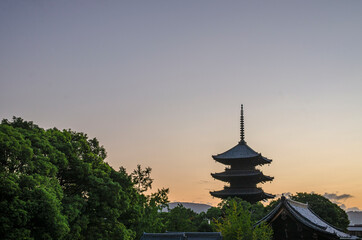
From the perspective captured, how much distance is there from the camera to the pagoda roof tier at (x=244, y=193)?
55650 mm

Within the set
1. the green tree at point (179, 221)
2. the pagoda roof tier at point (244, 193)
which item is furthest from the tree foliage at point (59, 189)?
the pagoda roof tier at point (244, 193)

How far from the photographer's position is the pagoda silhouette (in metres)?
56.4

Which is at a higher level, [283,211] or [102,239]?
[283,211]

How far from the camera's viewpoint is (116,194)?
2716 cm

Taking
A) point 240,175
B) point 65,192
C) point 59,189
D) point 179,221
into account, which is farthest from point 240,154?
point 59,189

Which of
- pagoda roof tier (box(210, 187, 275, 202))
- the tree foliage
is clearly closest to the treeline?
the tree foliage

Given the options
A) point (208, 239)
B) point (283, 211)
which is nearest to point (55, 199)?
point (208, 239)

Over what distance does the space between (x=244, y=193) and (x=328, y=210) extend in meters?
10.3

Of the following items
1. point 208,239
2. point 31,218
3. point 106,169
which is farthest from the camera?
point 106,169

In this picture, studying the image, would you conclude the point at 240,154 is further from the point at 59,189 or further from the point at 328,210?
the point at 59,189

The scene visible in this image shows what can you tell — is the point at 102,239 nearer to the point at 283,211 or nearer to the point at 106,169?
the point at 106,169

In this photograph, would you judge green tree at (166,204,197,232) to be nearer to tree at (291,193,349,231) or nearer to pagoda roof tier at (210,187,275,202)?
pagoda roof tier at (210,187,275,202)

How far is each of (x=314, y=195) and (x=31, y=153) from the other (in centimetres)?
3940

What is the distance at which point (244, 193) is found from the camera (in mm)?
55438
